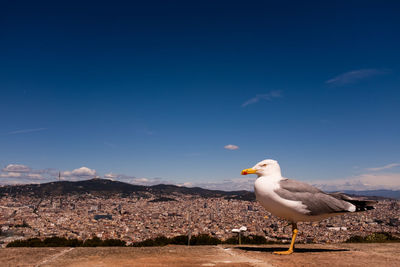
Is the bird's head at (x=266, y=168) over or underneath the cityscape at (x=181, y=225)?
over

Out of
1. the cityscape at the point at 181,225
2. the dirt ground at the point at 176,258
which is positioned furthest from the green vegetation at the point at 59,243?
the cityscape at the point at 181,225

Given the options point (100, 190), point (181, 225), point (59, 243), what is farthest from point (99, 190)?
point (59, 243)

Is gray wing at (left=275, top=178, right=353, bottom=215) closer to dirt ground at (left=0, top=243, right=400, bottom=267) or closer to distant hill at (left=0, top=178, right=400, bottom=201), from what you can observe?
dirt ground at (left=0, top=243, right=400, bottom=267)

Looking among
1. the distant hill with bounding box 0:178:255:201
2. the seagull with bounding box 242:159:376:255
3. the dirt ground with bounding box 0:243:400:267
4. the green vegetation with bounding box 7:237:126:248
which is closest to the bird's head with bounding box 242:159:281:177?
the seagull with bounding box 242:159:376:255

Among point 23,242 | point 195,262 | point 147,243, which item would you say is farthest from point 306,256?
point 23,242

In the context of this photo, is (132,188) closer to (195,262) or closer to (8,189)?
(8,189)

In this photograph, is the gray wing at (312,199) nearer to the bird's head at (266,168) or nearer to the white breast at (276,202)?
the white breast at (276,202)

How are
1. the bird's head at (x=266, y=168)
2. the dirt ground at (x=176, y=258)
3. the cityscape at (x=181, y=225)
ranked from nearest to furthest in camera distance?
1. the dirt ground at (x=176, y=258)
2. the bird's head at (x=266, y=168)
3. the cityscape at (x=181, y=225)

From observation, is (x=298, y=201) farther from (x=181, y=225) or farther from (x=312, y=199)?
(x=181, y=225)
